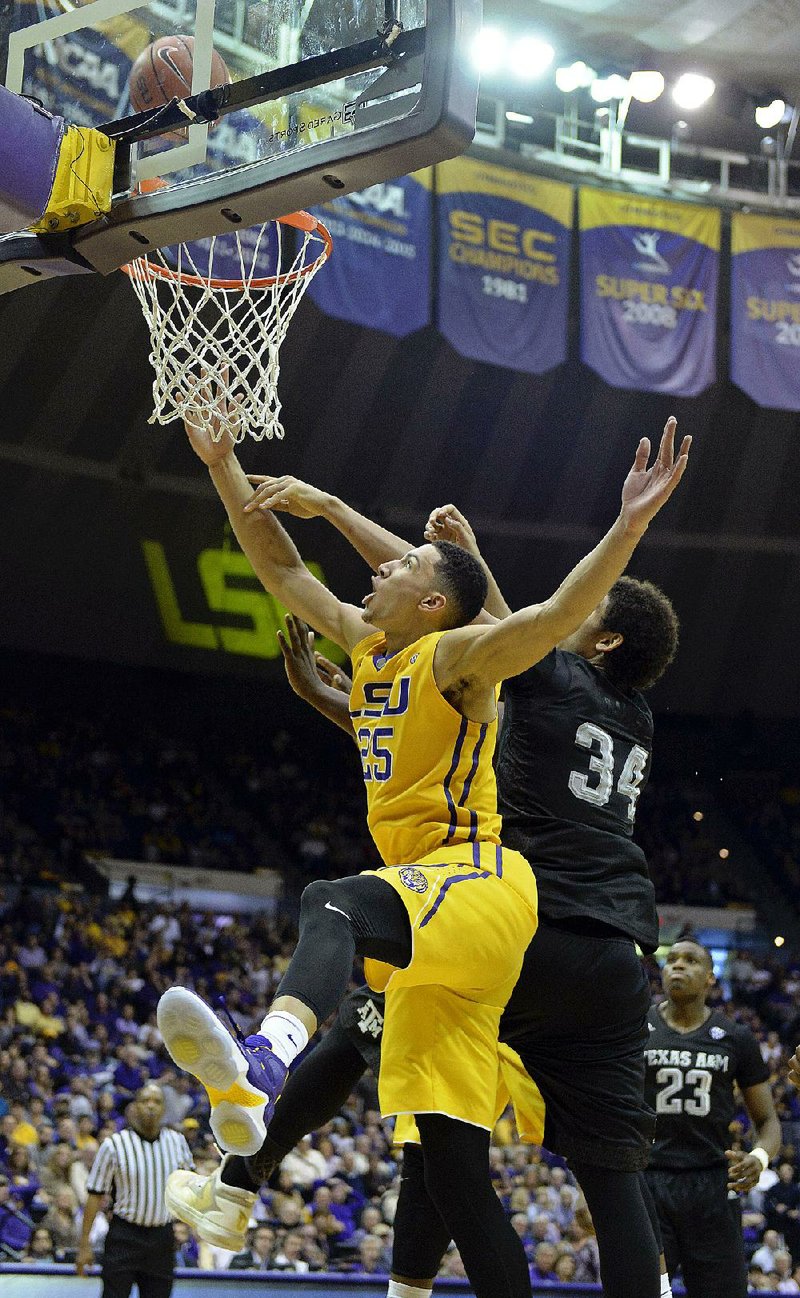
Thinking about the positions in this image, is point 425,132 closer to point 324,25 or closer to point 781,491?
point 324,25

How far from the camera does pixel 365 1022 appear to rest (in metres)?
4.27

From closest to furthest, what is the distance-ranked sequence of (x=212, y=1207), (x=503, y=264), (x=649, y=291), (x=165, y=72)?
(x=212, y=1207)
(x=165, y=72)
(x=503, y=264)
(x=649, y=291)

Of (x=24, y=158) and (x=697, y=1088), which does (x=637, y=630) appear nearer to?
(x=24, y=158)

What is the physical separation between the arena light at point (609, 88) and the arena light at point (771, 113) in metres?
1.85

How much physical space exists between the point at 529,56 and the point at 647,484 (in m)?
13.7

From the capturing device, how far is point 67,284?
15.9m

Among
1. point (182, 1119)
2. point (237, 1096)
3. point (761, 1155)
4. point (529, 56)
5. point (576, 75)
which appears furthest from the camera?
point (576, 75)

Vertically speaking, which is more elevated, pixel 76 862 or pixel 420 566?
pixel 420 566

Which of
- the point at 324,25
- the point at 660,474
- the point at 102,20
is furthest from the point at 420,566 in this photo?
the point at 102,20

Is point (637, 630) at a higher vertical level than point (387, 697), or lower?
higher

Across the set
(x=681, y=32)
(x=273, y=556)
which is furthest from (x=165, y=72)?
(x=681, y=32)

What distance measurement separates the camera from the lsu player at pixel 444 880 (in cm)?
340

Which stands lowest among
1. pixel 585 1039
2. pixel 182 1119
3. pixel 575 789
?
pixel 182 1119

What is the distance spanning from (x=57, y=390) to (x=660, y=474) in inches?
584
